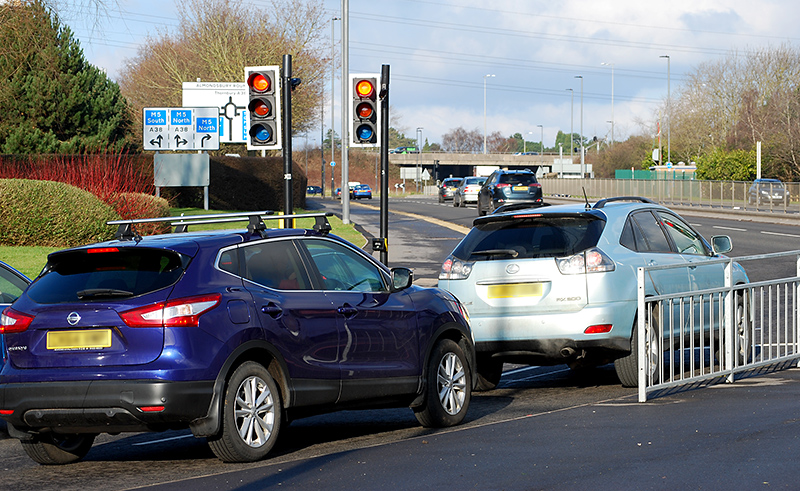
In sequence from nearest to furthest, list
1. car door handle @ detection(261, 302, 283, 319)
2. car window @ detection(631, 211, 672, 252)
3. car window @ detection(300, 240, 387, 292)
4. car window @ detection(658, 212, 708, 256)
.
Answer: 1. car door handle @ detection(261, 302, 283, 319)
2. car window @ detection(300, 240, 387, 292)
3. car window @ detection(631, 211, 672, 252)
4. car window @ detection(658, 212, 708, 256)

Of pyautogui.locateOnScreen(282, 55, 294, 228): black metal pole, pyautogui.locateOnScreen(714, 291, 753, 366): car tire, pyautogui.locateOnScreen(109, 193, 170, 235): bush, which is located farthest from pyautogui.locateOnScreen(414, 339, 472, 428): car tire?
pyautogui.locateOnScreen(109, 193, 170, 235): bush

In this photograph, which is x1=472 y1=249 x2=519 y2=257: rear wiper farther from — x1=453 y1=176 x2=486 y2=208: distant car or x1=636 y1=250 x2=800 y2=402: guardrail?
x1=453 y1=176 x2=486 y2=208: distant car

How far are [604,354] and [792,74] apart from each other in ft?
215

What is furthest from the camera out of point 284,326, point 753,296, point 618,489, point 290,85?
point 290,85

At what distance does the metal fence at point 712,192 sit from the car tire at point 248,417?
40353 mm

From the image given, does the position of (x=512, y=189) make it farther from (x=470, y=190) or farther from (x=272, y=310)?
(x=272, y=310)

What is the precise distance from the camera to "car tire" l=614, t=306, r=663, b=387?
29.4 ft

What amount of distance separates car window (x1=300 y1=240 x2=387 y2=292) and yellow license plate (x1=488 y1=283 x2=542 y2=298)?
174cm

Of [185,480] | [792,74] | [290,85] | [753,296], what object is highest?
[792,74]

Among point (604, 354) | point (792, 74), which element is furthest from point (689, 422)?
point (792, 74)

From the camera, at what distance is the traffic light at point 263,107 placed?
13.0 m

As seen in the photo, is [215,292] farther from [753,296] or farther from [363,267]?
[753,296]

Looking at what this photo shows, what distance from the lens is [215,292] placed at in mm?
6391

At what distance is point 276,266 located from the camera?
7.04 m
